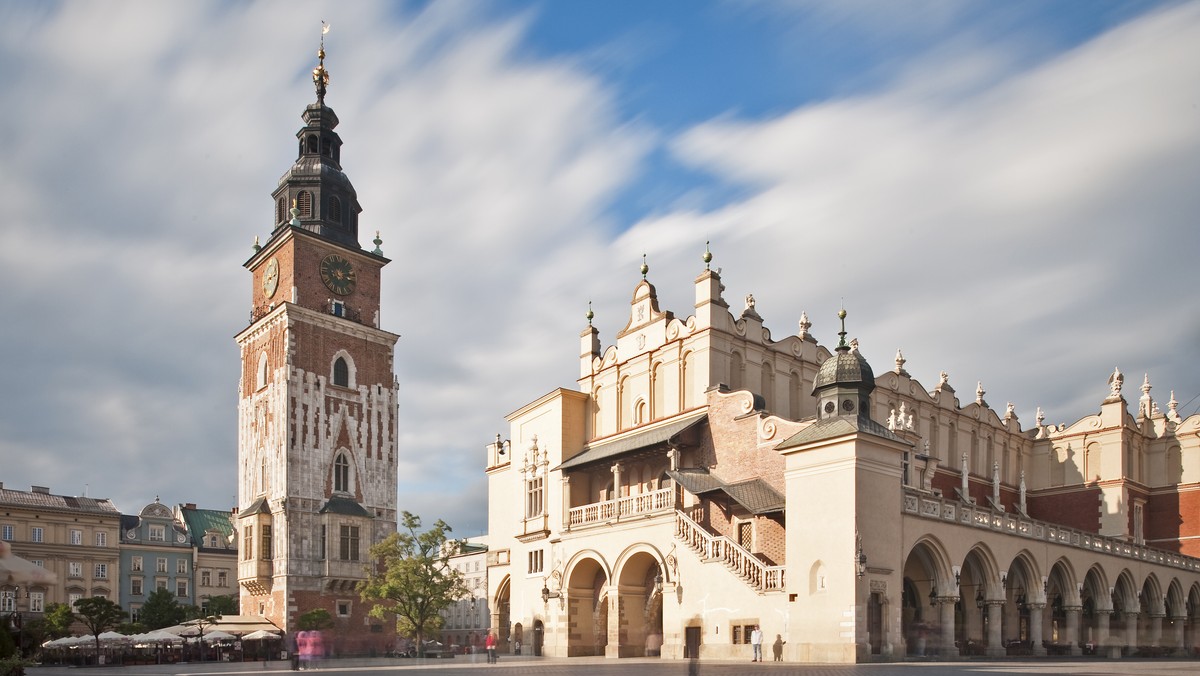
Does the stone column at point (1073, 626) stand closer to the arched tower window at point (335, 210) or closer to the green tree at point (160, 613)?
the arched tower window at point (335, 210)

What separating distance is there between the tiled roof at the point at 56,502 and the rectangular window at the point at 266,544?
999 inches

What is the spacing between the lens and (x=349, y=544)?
65625 millimetres

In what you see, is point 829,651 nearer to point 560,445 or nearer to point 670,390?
point 670,390

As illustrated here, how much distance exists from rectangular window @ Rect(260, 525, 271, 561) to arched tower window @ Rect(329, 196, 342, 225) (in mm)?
21220

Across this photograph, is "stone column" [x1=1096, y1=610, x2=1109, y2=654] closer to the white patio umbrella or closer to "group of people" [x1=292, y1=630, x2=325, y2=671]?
"group of people" [x1=292, y1=630, x2=325, y2=671]

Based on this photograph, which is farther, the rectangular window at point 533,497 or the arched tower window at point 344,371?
the arched tower window at point 344,371

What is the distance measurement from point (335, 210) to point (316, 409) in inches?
570

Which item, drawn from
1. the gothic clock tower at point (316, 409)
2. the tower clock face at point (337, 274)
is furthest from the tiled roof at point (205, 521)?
the tower clock face at point (337, 274)

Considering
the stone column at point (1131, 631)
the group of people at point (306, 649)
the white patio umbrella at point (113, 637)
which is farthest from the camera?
the white patio umbrella at point (113, 637)

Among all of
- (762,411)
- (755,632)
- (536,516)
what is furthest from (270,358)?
(755,632)

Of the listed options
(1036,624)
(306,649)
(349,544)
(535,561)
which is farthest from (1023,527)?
(349,544)

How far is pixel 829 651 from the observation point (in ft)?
106

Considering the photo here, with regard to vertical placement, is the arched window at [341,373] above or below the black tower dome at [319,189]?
below

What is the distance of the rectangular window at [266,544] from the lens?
63750 mm
